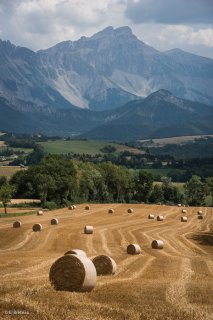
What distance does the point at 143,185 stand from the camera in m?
143

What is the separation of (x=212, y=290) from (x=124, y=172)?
11880cm

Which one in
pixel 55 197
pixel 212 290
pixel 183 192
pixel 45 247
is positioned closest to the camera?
pixel 212 290

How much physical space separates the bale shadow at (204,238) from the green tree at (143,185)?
3194 inches

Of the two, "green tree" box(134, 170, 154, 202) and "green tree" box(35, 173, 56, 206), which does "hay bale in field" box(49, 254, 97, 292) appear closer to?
"green tree" box(35, 173, 56, 206)

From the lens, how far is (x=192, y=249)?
46656mm

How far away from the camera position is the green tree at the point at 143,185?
465ft

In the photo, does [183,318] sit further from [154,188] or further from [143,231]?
[154,188]

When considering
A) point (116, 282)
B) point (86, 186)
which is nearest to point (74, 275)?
point (116, 282)

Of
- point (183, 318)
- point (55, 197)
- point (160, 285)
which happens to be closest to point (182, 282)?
point (160, 285)

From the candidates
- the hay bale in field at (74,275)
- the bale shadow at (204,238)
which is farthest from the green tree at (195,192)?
the hay bale in field at (74,275)

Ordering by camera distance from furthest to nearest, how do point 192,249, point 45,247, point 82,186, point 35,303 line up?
point 82,186 → point 192,249 → point 45,247 → point 35,303

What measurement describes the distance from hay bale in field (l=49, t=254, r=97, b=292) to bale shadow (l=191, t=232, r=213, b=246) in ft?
108

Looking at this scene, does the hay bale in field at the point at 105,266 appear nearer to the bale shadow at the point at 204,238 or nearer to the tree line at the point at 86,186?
the bale shadow at the point at 204,238

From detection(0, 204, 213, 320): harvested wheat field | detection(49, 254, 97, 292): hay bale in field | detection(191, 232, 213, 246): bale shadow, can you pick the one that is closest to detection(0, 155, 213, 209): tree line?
detection(191, 232, 213, 246): bale shadow
